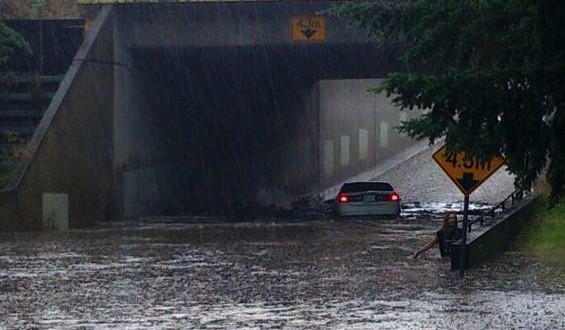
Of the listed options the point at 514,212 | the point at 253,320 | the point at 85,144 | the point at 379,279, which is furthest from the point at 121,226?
Answer: the point at 253,320

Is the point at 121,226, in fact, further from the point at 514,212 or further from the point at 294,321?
the point at 294,321

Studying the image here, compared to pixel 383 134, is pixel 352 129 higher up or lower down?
higher up

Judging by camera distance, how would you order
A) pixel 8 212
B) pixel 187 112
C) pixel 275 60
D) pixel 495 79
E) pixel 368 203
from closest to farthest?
pixel 495 79 → pixel 8 212 → pixel 368 203 → pixel 275 60 → pixel 187 112

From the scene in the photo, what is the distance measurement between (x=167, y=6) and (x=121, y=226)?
22.1 feet

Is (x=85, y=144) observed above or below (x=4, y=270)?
above

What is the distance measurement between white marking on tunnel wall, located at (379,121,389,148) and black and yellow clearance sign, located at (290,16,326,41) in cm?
2967

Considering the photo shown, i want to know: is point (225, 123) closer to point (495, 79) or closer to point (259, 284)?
point (259, 284)

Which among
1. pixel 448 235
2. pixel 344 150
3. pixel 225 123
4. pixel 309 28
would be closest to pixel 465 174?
pixel 448 235

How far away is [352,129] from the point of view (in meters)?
61.6

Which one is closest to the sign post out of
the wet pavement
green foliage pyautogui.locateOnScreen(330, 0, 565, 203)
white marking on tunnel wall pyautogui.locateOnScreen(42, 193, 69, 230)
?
the wet pavement

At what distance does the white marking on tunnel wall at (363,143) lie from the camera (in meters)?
63.2

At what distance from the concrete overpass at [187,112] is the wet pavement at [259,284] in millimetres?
3297

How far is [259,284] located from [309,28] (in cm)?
1732

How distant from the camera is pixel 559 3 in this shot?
43.4 ft
